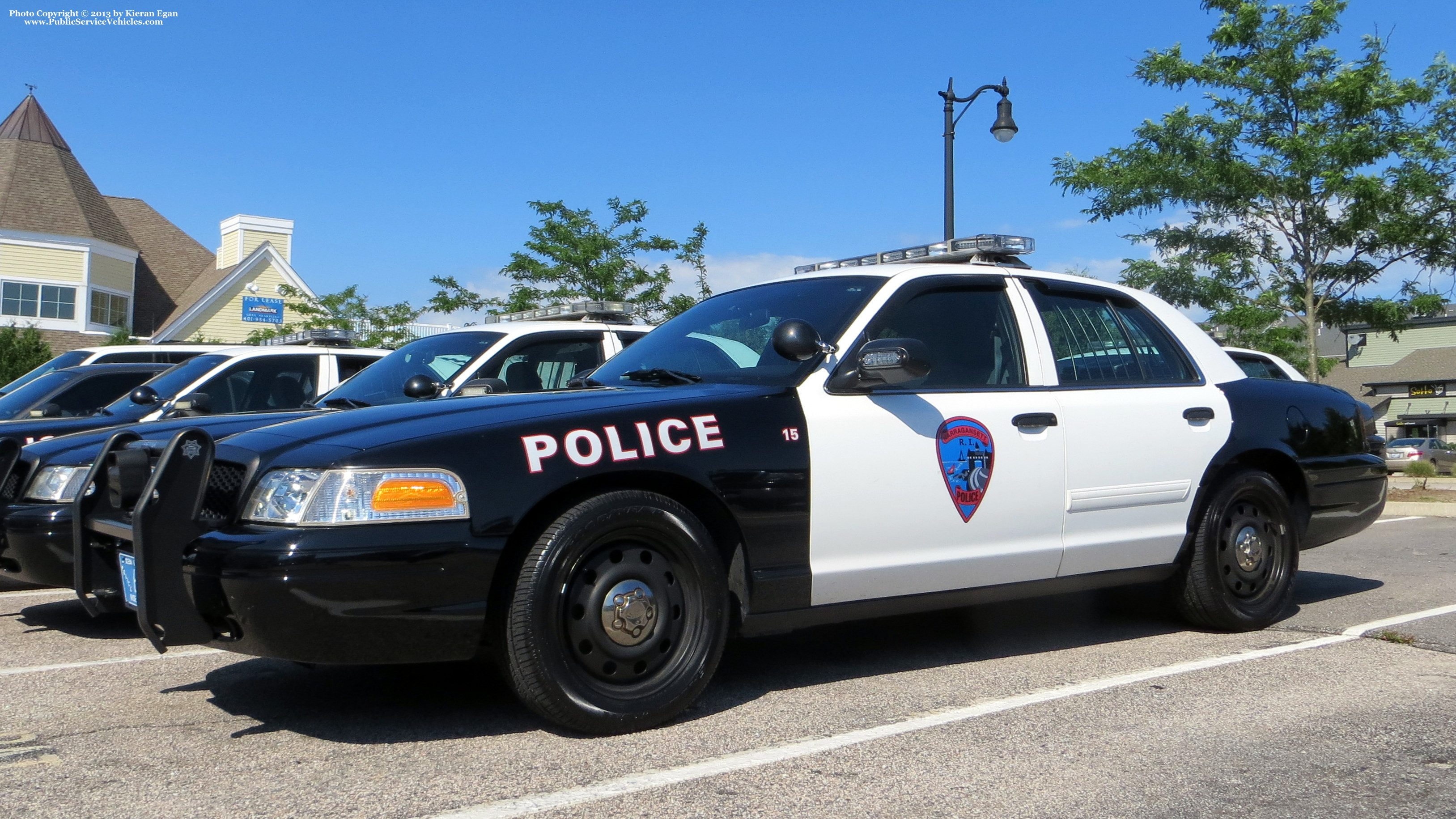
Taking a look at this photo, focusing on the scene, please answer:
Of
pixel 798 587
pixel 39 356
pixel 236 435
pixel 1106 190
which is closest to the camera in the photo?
pixel 236 435

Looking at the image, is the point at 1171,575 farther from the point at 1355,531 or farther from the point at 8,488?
the point at 8,488

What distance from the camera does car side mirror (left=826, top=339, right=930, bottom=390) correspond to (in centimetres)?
434

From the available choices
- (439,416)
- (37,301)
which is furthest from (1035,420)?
(37,301)

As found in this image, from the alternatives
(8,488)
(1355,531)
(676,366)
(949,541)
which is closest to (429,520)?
(676,366)

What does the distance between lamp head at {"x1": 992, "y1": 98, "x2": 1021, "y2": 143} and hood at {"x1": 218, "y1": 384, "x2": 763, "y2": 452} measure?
469 inches

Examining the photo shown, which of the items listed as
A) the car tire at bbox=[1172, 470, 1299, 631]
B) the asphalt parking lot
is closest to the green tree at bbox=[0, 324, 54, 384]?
the asphalt parking lot

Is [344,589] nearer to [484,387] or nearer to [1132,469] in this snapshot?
[484,387]

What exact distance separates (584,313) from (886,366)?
218 inches

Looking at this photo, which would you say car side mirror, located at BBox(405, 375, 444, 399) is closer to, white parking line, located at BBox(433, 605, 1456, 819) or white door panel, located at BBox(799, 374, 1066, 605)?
white door panel, located at BBox(799, 374, 1066, 605)

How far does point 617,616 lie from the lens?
3859 mm

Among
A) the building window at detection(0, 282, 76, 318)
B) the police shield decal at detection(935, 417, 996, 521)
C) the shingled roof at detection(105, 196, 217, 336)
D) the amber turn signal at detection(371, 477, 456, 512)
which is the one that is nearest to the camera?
the amber turn signal at detection(371, 477, 456, 512)

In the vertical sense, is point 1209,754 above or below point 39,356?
below

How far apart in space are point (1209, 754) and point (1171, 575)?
6.31ft

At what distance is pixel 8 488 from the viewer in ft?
18.5
